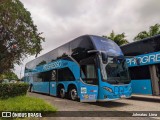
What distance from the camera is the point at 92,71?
10.2 m

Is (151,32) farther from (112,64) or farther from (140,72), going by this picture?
(112,64)

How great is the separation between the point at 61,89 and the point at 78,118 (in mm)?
7481

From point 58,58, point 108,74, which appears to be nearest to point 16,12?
point 58,58

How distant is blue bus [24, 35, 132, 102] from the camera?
971 cm

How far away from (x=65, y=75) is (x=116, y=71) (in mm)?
4232

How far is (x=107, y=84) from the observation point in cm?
954

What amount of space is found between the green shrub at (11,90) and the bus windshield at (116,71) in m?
4.81

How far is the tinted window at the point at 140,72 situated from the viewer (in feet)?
39.4

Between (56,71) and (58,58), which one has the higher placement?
(58,58)

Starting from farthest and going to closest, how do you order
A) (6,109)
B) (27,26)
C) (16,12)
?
(27,26)
(16,12)
(6,109)

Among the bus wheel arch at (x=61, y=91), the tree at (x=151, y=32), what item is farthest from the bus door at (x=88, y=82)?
the tree at (x=151, y=32)

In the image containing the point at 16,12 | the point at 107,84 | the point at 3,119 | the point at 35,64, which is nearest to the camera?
the point at 3,119

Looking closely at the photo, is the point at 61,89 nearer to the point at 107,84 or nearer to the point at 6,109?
the point at 107,84

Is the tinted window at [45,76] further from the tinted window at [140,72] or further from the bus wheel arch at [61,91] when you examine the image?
the tinted window at [140,72]
